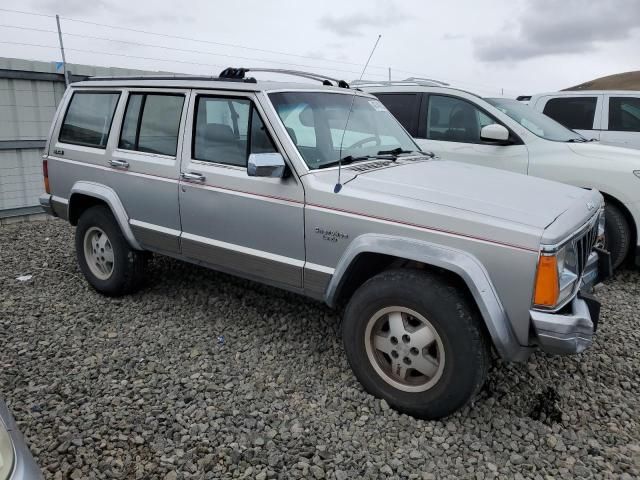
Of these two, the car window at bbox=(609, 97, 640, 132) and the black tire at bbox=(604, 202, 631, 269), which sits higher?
the car window at bbox=(609, 97, 640, 132)

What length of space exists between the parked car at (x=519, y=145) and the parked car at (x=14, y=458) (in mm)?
5004

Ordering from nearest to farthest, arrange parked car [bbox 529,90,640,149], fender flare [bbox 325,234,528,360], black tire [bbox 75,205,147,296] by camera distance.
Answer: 1. fender flare [bbox 325,234,528,360]
2. black tire [bbox 75,205,147,296]
3. parked car [bbox 529,90,640,149]

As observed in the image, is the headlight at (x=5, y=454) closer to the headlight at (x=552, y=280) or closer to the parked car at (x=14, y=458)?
the parked car at (x=14, y=458)

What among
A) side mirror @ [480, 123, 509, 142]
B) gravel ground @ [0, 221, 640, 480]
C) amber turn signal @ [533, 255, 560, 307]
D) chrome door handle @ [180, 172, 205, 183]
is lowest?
gravel ground @ [0, 221, 640, 480]

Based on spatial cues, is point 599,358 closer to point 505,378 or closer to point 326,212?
point 505,378

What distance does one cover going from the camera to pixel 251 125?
363 cm

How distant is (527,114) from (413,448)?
4895mm

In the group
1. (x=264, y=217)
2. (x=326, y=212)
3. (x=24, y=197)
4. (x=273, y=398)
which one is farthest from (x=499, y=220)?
(x=24, y=197)

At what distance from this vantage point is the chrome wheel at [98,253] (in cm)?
474

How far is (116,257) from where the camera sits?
4.61 m

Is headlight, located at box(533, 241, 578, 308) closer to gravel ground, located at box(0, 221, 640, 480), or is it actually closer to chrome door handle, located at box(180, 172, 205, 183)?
gravel ground, located at box(0, 221, 640, 480)

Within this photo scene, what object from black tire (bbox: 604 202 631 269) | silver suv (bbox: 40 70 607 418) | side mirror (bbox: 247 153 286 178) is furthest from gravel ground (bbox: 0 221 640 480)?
side mirror (bbox: 247 153 286 178)

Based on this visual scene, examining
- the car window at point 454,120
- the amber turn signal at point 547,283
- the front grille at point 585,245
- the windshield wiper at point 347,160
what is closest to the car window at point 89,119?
the windshield wiper at point 347,160

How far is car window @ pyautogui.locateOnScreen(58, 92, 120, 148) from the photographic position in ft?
15.2
